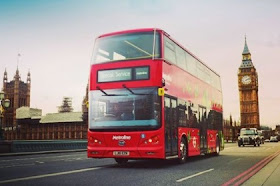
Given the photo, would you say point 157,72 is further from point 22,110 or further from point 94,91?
point 22,110

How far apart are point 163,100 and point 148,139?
131 centimetres

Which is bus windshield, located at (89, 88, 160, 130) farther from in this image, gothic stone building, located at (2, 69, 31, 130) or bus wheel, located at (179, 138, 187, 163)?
gothic stone building, located at (2, 69, 31, 130)

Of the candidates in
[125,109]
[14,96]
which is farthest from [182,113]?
[14,96]

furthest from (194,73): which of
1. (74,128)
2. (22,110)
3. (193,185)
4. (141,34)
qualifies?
(22,110)

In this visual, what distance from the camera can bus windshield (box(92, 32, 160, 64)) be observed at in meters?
10.9

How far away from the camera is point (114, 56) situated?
36.8ft

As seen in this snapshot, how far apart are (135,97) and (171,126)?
1.63 metres

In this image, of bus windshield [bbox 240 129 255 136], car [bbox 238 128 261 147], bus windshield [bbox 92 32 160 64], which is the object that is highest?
bus windshield [bbox 92 32 160 64]

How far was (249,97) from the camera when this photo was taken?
135 m

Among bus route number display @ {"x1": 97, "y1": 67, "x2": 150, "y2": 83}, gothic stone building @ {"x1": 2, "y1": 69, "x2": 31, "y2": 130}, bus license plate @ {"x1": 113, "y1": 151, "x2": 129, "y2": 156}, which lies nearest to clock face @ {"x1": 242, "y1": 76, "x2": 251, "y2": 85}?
gothic stone building @ {"x1": 2, "y1": 69, "x2": 31, "y2": 130}

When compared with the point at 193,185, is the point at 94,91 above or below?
above

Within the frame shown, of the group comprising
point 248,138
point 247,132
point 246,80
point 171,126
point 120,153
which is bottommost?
point 248,138

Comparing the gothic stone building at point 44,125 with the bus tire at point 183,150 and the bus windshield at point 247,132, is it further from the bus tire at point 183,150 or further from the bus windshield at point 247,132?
the bus tire at point 183,150

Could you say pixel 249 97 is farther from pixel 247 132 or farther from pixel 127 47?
pixel 127 47
